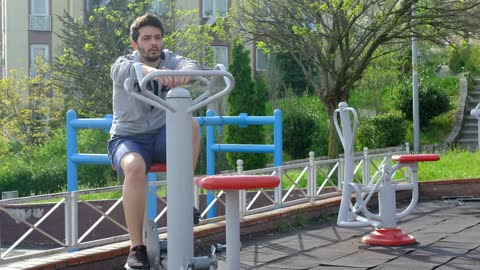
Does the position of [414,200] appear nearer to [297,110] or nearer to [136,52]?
[136,52]

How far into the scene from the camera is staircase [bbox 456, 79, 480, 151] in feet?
80.2

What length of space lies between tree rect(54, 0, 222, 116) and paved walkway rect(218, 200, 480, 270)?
18.4 m

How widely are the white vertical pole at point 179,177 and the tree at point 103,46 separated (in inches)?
909

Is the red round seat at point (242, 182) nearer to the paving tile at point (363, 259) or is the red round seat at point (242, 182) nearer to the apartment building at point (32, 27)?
the paving tile at point (363, 259)

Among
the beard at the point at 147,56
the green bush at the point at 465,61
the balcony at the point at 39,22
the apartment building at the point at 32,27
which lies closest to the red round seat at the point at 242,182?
the beard at the point at 147,56

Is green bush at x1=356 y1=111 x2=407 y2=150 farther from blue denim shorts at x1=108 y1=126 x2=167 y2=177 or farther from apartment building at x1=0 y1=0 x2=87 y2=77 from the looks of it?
blue denim shorts at x1=108 y1=126 x2=167 y2=177

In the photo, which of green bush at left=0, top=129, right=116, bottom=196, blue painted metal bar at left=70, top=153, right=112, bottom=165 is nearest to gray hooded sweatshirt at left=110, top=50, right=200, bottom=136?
blue painted metal bar at left=70, top=153, right=112, bottom=165

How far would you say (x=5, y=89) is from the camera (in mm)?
30609

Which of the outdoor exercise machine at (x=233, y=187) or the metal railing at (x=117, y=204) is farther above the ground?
the outdoor exercise machine at (x=233, y=187)

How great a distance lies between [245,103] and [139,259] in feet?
64.6

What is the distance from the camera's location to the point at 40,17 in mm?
39312

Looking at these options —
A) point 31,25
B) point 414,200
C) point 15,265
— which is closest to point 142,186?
point 15,265

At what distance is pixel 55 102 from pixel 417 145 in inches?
612

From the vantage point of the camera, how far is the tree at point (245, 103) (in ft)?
67.7
